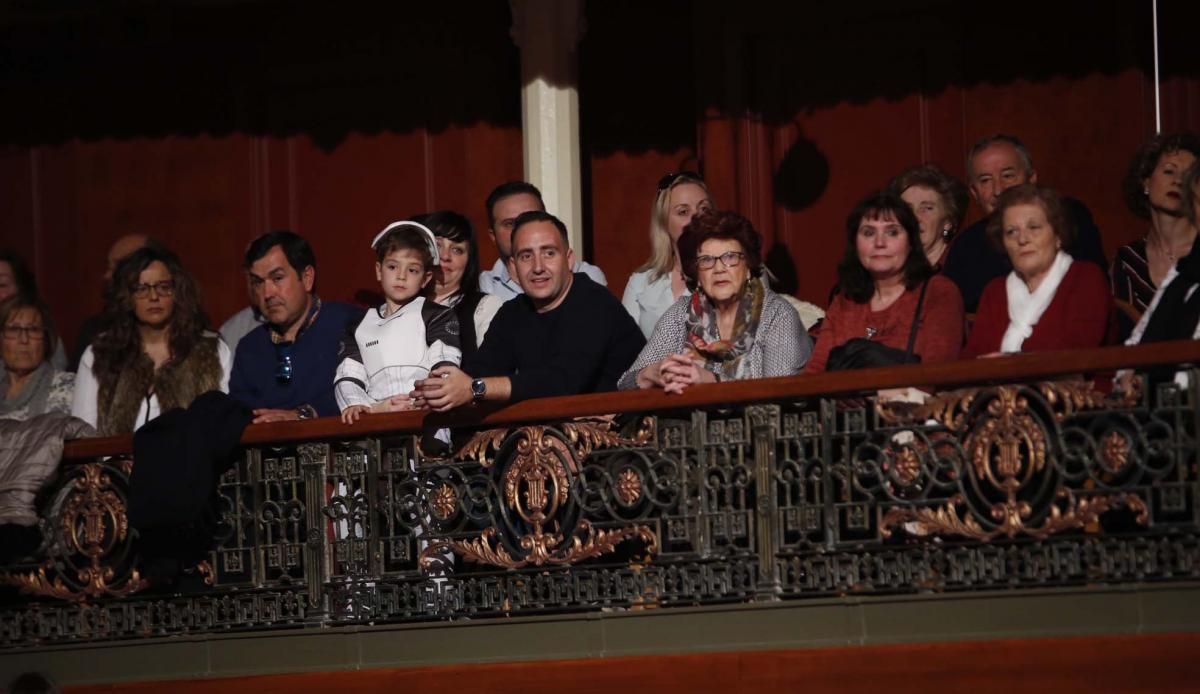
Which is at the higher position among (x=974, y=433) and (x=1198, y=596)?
(x=974, y=433)

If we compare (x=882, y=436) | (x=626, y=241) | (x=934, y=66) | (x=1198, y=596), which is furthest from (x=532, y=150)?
(x=1198, y=596)

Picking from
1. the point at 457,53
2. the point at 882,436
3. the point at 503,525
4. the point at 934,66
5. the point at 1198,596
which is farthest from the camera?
the point at 457,53

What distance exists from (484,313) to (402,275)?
463mm

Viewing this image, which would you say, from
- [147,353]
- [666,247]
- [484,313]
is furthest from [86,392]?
[666,247]

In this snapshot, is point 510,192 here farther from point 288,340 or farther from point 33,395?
point 33,395

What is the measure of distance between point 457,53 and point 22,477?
4.25m

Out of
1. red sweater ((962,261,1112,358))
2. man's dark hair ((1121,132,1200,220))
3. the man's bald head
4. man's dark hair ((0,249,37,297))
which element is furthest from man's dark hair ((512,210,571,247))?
man's dark hair ((0,249,37,297))

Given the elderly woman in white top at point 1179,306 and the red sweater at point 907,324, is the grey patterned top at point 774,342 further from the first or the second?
the elderly woman in white top at point 1179,306

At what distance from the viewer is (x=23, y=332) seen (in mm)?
11977

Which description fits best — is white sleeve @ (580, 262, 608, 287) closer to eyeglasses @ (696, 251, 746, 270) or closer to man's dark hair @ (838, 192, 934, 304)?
eyeglasses @ (696, 251, 746, 270)

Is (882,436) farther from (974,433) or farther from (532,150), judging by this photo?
(532,150)

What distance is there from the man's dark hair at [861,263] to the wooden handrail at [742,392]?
63cm

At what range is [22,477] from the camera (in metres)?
11.0

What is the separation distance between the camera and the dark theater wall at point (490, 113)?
12.6m
